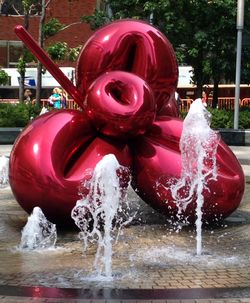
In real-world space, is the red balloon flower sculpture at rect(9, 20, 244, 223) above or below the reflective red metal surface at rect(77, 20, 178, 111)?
below

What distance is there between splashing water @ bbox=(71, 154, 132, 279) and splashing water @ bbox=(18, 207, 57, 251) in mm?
335

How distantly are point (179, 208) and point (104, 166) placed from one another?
1.82 metres

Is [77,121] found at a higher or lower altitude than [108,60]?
lower

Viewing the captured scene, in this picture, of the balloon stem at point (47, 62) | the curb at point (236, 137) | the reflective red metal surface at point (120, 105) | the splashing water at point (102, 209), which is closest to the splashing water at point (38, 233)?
the splashing water at point (102, 209)

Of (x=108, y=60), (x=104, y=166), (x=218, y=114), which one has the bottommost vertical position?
(x=218, y=114)

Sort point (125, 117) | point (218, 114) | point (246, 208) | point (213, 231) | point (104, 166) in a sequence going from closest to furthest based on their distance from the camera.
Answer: point (104, 166), point (125, 117), point (213, 231), point (246, 208), point (218, 114)

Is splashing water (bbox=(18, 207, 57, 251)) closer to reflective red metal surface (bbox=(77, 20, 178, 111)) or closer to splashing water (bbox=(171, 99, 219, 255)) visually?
splashing water (bbox=(171, 99, 219, 255))

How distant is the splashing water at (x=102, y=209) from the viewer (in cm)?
667

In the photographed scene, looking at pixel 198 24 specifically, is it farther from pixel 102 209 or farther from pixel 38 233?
pixel 38 233

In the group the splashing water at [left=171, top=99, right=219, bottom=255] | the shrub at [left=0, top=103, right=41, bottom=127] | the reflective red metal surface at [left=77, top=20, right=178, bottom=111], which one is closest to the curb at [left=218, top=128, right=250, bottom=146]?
the shrub at [left=0, top=103, right=41, bottom=127]

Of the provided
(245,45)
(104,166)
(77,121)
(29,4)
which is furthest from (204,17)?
(104,166)

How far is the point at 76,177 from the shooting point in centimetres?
788

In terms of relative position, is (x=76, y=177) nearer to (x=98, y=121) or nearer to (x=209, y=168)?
(x=98, y=121)

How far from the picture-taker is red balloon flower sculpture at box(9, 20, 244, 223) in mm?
7863
